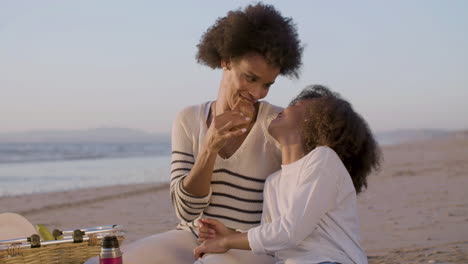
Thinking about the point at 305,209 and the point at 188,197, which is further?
the point at 188,197

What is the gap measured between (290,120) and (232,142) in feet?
1.59

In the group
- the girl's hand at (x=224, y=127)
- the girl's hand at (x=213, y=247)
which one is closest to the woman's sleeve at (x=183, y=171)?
the girl's hand at (x=213, y=247)

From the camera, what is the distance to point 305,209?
2822mm

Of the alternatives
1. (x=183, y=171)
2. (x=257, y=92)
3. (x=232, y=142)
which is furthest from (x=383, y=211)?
(x=257, y=92)

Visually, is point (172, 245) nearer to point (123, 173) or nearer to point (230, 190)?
point (230, 190)

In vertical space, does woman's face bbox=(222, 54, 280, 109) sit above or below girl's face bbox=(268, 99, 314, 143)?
above

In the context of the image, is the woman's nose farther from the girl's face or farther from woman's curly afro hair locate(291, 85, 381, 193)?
woman's curly afro hair locate(291, 85, 381, 193)

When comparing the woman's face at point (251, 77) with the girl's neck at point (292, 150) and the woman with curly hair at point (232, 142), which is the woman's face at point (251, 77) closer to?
the woman with curly hair at point (232, 142)

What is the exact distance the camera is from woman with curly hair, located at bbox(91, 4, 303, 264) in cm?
330

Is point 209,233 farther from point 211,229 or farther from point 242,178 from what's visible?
point 242,178

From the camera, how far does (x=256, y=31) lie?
337 cm

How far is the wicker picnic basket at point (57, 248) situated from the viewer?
9.74 ft

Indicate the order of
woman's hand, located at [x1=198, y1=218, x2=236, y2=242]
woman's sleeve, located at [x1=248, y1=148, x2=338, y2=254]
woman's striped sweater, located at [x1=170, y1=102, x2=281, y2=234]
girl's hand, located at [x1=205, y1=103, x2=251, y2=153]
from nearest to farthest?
woman's sleeve, located at [x1=248, y1=148, x2=338, y2=254] → girl's hand, located at [x1=205, y1=103, x2=251, y2=153] → woman's hand, located at [x1=198, y1=218, x2=236, y2=242] → woman's striped sweater, located at [x1=170, y1=102, x2=281, y2=234]

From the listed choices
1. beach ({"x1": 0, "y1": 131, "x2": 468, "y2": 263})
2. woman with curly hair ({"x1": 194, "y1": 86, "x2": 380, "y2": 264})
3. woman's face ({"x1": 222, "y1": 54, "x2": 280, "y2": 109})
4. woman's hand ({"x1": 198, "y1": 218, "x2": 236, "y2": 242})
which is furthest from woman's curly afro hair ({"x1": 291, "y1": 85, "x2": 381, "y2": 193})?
beach ({"x1": 0, "y1": 131, "x2": 468, "y2": 263})
